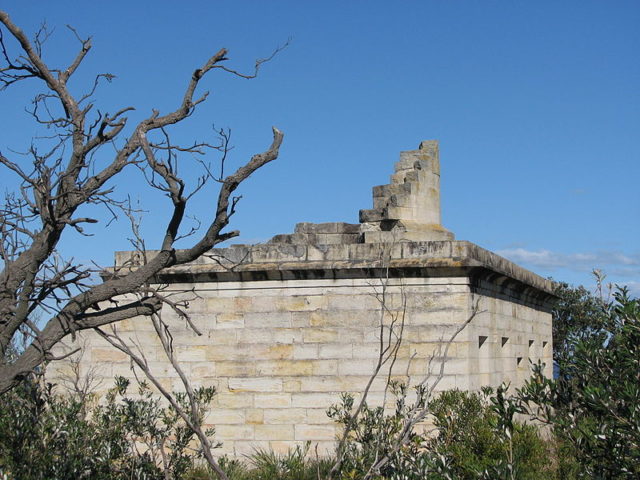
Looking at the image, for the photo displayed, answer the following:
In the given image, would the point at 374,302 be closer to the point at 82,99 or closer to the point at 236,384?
the point at 236,384

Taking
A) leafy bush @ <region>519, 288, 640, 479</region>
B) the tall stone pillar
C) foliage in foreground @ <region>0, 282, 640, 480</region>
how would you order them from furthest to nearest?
the tall stone pillar, foliage in foreground @ <region>0, 282, 640, 480</region>, leafy bush @ <region>519, 288, 640, 479</region>

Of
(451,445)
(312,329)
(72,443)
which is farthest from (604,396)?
(312,329)

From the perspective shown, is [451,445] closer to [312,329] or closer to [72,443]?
[312,329]

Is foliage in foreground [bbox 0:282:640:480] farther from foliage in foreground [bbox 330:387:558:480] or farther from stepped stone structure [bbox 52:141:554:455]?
stepped stone structure [bbox 52:141:554:455]

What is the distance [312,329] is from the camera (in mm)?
10180

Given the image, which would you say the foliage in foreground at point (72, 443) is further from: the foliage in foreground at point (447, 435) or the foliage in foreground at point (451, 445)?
the foliage in foreground at point (451, 445)

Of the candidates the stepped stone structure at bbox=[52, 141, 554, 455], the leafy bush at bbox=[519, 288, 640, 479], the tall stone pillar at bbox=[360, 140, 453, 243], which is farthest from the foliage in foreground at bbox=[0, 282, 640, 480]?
the tall stone pillar at bbox=[360, 140, 453, 243]

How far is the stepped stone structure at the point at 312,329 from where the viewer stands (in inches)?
389

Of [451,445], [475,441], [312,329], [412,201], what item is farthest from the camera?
[412,201]

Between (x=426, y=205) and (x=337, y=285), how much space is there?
2.72 m

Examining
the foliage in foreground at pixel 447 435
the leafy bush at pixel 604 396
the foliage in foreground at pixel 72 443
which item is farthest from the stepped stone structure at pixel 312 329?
the leafy bush at pixel 604 396

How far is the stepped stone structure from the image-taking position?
988cm

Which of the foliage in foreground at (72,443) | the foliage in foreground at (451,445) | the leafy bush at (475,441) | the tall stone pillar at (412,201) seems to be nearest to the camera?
the foliage in foreground at (451,445)

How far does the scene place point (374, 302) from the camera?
32.9 feet
